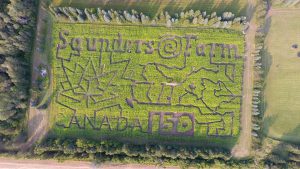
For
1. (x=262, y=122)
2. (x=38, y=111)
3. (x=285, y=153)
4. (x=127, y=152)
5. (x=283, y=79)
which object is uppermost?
(x=283, y=79)

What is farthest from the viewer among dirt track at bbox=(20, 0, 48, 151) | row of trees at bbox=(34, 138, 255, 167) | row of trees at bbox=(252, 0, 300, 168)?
dirt track at bbox=(20, 0, 48, 151)

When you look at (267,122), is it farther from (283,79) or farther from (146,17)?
(146,17)

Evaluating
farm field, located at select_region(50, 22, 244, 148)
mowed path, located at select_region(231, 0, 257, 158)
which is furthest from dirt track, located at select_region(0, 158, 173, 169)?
A: mowed path, located at select_region(231, 0, 257, 158)

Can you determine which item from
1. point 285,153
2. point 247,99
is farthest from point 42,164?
point 285,153

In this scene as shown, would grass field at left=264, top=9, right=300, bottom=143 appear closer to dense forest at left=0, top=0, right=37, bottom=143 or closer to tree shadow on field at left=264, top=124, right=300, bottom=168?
tree shadow on field at left=264, top=124, right=300, bottom=168

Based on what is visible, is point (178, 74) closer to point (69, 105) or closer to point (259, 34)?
point (259, 34)

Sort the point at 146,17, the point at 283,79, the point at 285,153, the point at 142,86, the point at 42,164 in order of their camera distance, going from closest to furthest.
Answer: the point at 146,17 → the point at 42,164 → the point at 285,153 → the point at 142,86 → the point at 283,79

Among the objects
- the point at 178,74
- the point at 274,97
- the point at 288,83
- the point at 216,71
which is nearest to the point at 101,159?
the point at 178,74
